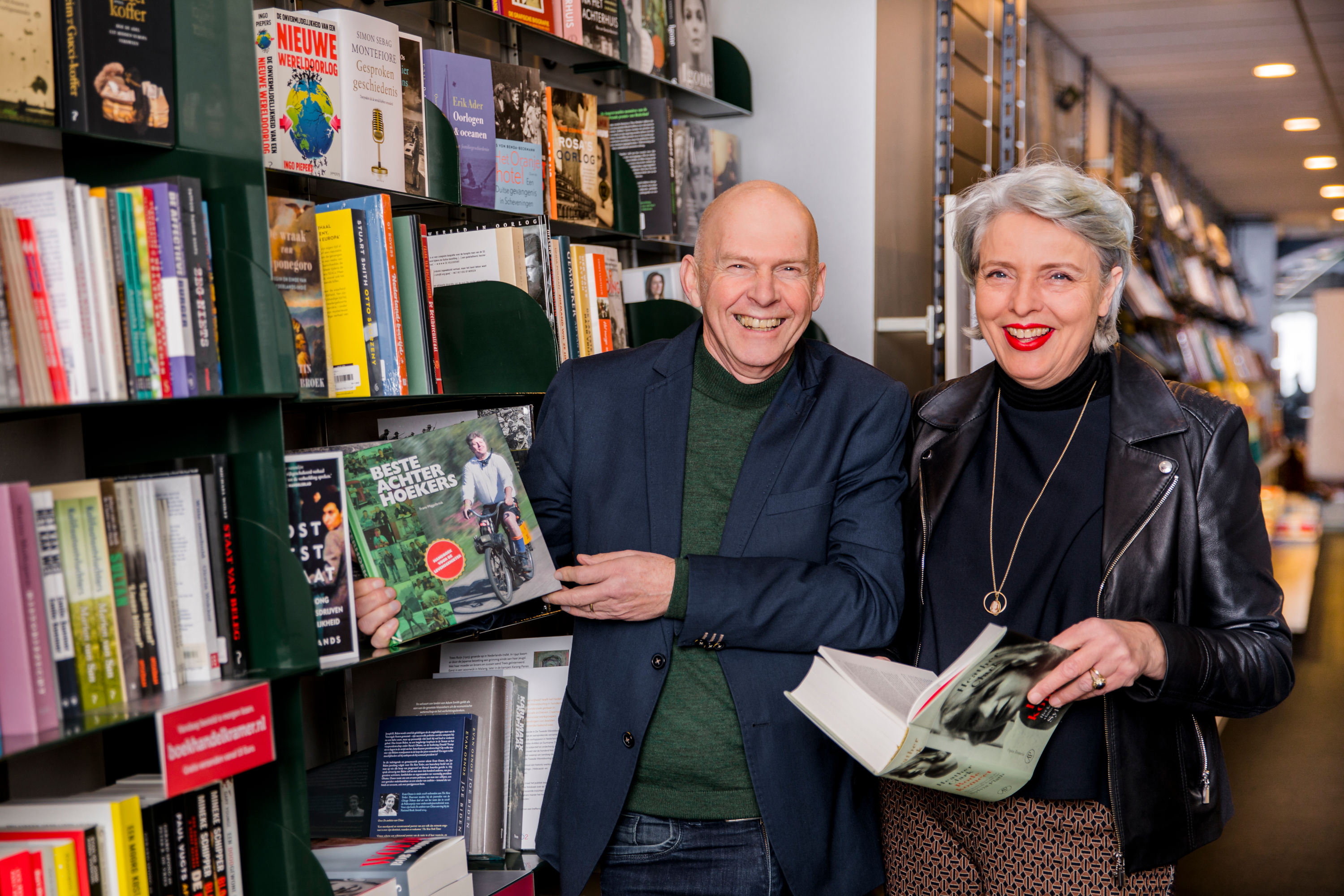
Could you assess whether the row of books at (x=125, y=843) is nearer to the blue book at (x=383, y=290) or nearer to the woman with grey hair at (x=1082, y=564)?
the blue book at (x=383, y=290)

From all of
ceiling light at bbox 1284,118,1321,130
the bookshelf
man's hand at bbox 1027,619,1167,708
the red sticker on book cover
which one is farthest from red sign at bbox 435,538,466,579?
ceiling light at bbox 1284,118,1321,130

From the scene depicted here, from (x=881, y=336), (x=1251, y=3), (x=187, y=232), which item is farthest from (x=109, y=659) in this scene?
(x=1251, y=3)

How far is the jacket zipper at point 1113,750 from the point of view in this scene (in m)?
1.48

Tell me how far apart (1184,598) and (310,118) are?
1.57 meters

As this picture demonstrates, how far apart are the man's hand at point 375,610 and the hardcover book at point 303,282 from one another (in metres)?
0.31

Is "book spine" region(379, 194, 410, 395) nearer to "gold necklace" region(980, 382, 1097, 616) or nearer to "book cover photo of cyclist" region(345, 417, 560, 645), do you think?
"book cover photo of cyclist" region(345, 417, 560, 645)

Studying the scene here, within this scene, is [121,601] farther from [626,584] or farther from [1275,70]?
[1275,70]

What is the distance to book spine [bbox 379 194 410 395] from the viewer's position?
1.86 meters

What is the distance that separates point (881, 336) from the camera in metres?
3.39

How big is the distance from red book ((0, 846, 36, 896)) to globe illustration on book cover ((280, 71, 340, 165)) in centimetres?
114

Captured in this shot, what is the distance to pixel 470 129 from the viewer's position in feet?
7.43

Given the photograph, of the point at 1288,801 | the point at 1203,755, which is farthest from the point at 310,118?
the point at 1288,801

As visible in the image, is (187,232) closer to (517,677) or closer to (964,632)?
(517,677)

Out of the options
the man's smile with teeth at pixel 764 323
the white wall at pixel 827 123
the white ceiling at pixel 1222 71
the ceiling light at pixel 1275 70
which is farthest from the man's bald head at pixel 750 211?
the ceiling light at pixel 1275 70
